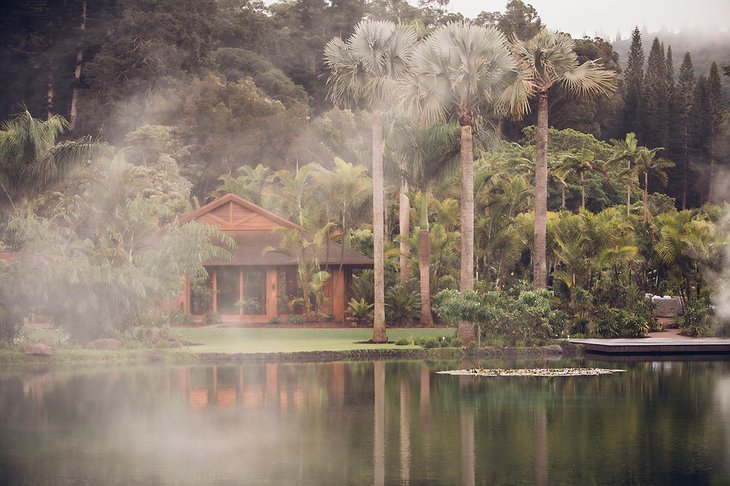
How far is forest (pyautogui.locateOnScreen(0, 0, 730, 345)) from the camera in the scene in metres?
35.5

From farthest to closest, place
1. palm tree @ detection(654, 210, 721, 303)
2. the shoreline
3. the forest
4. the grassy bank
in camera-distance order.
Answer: palm tree @ detection(654, 210, 721, 303) < the forest < the grassy bank < the shoreline

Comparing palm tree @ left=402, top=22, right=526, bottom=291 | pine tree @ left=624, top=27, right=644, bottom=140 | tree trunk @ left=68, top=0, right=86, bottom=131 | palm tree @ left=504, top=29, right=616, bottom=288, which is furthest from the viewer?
pine tree @ left=624, top=27, right=644, bottom=140

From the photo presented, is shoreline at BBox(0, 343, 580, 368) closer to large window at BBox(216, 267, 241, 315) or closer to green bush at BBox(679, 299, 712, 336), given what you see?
green bush at BBox(679, 299, 712, 336)

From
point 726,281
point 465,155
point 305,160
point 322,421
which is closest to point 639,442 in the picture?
point 322,421

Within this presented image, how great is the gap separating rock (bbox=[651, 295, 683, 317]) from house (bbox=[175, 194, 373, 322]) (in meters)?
12.3

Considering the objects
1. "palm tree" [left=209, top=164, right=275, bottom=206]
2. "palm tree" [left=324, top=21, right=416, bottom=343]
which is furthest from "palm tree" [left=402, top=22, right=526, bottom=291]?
"palm tree" [left=209, top=164, right=275, bottom=206]

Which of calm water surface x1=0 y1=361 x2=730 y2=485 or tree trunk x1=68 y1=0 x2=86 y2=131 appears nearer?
calm water surface x1=0 y1=361 x2=730 y2=485

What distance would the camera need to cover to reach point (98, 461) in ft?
56.8

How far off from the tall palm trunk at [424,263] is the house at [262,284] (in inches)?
138

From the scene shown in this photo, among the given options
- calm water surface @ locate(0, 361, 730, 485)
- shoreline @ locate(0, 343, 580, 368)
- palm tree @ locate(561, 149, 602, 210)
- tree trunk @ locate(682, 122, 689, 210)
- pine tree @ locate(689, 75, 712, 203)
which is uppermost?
pine tree @ locate(689, 75, 712, 203)

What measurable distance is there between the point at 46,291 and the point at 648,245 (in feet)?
85.9

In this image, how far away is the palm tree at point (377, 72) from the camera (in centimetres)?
3828

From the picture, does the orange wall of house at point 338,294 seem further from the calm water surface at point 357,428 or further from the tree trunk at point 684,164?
the tree trunk at point 684,164

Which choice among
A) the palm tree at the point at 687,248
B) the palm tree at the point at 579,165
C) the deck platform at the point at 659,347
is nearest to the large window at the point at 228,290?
the deck platform at the point at 659,347
